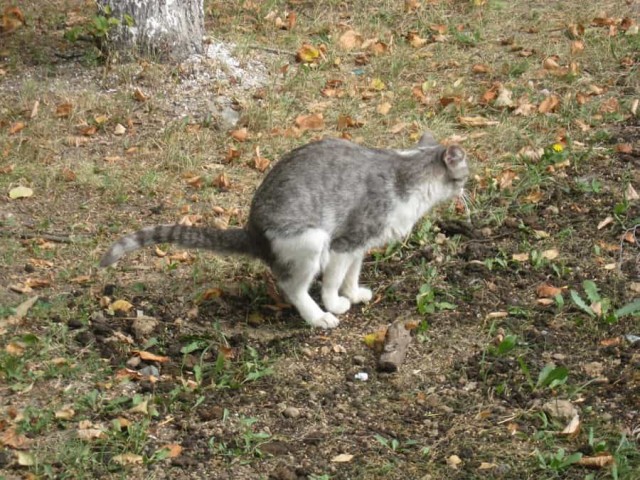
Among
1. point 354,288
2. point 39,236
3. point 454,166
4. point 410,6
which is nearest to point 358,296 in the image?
point 354,288

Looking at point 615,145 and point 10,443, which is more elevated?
point 615,145

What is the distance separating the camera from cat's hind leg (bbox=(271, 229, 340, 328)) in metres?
5.52

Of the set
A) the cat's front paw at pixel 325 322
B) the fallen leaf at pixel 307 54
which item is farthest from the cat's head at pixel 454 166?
the fallen leaf at pixel 307 54

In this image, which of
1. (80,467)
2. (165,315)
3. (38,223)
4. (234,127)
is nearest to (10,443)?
(80,467)

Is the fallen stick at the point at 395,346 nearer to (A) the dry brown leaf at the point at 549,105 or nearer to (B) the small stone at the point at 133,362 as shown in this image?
(B) the small stone at the point at 133,362

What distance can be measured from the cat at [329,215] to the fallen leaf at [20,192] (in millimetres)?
1762

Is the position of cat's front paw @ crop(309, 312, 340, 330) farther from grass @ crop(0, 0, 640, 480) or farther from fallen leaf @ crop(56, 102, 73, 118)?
fallen leaf @ crop(56, 102, 73, 118)

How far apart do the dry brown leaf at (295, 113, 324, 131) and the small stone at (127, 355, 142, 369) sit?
3.18 meters

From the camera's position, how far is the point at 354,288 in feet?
19.6

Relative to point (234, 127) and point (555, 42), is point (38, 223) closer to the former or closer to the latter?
point (234, 127)

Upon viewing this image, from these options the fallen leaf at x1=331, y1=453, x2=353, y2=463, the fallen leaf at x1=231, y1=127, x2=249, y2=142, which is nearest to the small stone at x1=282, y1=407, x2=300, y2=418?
the fallen leaf at x1=331, y1=453, x2=353, y2=463

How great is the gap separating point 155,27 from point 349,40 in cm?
191

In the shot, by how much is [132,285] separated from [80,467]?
1.75 metres

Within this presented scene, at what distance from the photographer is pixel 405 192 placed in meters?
5.80
